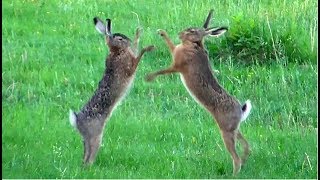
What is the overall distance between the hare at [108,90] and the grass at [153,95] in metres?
0.35

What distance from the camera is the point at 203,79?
Answer: 29.1 ft

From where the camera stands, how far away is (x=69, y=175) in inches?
361

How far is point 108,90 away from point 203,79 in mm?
Answer: 894

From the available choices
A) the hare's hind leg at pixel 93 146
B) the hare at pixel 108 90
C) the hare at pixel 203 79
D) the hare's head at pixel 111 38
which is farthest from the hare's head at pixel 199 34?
the hare's hind leg at pixel 93 146

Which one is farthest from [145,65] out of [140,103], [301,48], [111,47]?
[111,47]

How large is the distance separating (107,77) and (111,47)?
0.28m

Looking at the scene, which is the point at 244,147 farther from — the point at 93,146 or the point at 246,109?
the point at 93,146

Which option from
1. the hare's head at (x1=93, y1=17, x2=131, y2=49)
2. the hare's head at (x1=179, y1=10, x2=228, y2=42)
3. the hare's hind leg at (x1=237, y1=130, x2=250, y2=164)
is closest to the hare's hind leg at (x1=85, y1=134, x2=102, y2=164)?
the hare's head at (x1=93, y1=17, x2=131, y2=49)

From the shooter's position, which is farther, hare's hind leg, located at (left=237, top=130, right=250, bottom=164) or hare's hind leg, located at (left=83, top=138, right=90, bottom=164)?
hare's hind leg, located at (left=237, top=130, right=250, bottom=164)

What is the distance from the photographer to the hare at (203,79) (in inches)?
347

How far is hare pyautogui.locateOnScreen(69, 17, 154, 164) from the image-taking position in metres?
9.07

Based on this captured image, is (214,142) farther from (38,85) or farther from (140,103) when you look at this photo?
(38,85)

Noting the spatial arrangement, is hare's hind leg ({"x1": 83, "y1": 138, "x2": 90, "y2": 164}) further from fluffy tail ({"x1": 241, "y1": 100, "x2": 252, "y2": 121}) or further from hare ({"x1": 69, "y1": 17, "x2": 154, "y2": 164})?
fluffy tail ({"x1": 241, "y1": 100, "x2": 252, "y2": 121})

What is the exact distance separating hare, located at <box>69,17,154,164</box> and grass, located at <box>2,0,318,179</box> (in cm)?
35
